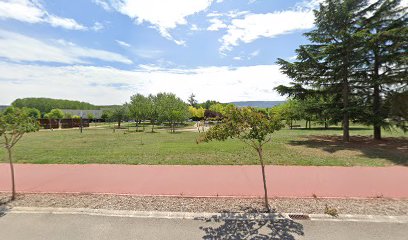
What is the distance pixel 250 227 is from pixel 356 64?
17.9 metres

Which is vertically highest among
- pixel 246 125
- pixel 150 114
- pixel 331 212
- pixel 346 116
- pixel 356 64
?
pixel 356 64

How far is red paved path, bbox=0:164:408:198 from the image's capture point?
6.87m

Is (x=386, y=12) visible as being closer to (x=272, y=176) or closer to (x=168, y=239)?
(x=272, y=176)

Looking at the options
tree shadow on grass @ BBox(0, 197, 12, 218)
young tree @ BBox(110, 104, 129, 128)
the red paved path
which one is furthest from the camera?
young tree @ BBox(110, 104, 129, 128)

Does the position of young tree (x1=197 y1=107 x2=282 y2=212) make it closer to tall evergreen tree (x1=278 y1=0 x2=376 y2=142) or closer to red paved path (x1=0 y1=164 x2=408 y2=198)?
red paved path (x1=0 y1=164 x2=408 y2=198)

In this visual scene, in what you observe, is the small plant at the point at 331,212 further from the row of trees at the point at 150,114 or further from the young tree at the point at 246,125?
the row of trees at the point at 150,114

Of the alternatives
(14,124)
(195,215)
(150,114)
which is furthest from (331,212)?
(150,114)

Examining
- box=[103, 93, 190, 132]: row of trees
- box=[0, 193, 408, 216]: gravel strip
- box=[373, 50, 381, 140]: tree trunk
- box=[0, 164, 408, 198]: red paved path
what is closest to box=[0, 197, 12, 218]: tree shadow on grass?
box=[0, 193, 408, 216]: gravel strip

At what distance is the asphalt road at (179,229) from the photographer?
4.34 m

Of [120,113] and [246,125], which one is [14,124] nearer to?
[246,125]

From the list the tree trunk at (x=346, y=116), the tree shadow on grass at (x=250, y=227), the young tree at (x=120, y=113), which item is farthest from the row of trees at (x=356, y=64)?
the young tree at (x=120, y=113)

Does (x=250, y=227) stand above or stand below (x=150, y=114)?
below

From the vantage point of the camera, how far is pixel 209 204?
585 cm

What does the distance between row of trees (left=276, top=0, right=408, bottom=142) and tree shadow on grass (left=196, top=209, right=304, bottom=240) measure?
15.1 metres
